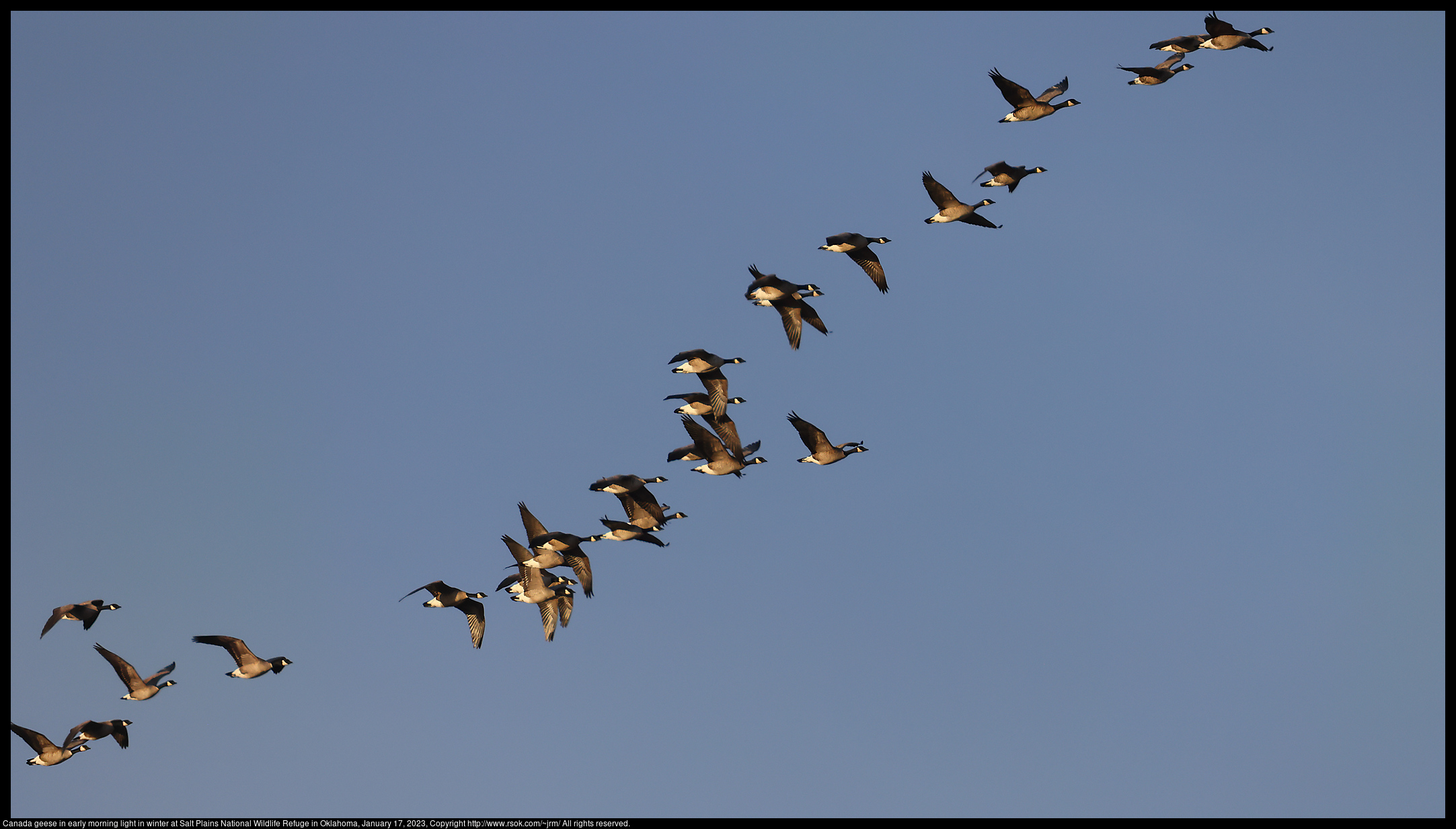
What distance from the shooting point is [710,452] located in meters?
40.6

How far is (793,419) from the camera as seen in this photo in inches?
1609

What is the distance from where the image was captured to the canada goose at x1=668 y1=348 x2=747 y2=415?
3991 centimetres

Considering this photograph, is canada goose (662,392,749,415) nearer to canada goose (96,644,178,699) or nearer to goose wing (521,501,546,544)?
goose wing (521,501,546,544)

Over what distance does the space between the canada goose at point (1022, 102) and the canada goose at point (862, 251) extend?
12.9 ft

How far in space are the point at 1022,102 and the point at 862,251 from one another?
471 cm

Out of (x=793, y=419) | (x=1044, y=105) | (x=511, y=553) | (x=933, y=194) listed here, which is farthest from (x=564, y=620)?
(x=1044, y=105)

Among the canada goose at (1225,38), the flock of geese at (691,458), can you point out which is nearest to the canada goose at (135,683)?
the flock of geese at (691,458)

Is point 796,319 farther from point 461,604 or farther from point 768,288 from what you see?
point 461,604

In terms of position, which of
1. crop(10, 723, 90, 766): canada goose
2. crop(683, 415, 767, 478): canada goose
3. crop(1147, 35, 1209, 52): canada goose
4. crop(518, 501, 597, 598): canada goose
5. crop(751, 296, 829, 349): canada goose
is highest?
crop(1147, 35, 1209, 52): canada goose

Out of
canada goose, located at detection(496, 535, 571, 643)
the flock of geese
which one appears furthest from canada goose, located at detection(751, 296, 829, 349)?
canada goose, located at detection(496, 535, 571, 643)

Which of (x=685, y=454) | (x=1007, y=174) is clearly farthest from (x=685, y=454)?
(x=1007, y=174)

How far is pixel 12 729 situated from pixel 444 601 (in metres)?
9.46

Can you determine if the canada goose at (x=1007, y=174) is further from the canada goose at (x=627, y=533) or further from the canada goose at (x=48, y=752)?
the canada goose at (x=48, y=752)

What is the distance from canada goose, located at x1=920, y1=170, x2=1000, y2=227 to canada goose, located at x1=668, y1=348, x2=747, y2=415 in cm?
560
